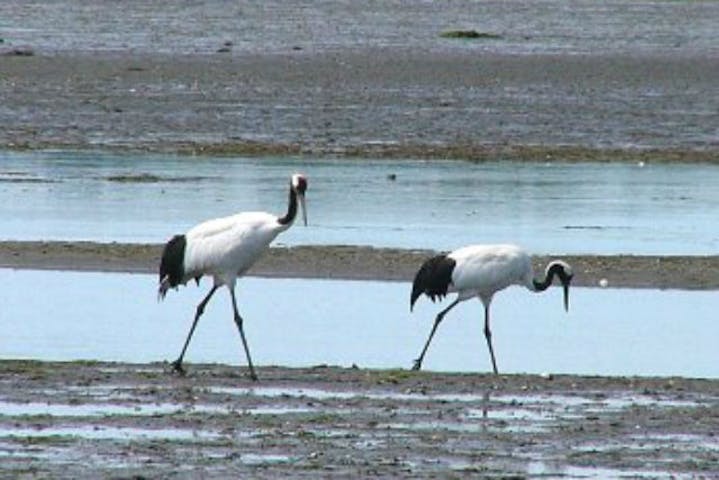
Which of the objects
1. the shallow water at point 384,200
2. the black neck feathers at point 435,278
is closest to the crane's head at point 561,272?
the black neck feathers at point 435,278

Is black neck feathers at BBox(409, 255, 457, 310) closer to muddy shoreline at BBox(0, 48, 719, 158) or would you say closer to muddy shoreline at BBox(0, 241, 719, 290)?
muddy shoreline at BBox(0, 241, 719, 290)

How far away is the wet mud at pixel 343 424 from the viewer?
1118cm

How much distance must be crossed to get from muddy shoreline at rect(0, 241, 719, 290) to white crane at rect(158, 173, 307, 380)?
4.64 meters

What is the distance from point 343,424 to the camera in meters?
12.5

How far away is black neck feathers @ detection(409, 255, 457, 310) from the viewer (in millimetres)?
16078

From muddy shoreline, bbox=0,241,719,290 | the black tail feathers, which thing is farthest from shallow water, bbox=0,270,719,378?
the black tail feathers

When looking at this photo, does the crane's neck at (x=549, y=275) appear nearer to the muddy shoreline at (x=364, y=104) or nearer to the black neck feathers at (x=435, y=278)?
the black neck feathers at (x=435, y=278)

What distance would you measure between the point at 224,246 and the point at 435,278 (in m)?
1.56

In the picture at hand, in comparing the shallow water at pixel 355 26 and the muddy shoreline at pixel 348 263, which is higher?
the muddy shoreline at pixel 348 263

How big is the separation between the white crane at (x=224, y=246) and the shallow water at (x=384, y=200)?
20.1 feet

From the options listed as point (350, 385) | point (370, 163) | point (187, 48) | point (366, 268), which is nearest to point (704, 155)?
point (370, 163)

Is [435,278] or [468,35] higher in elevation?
[435,278]

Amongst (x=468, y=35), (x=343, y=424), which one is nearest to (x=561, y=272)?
Result: (x=343, y=424)

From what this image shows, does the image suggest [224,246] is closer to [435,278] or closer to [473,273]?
[435,278]
